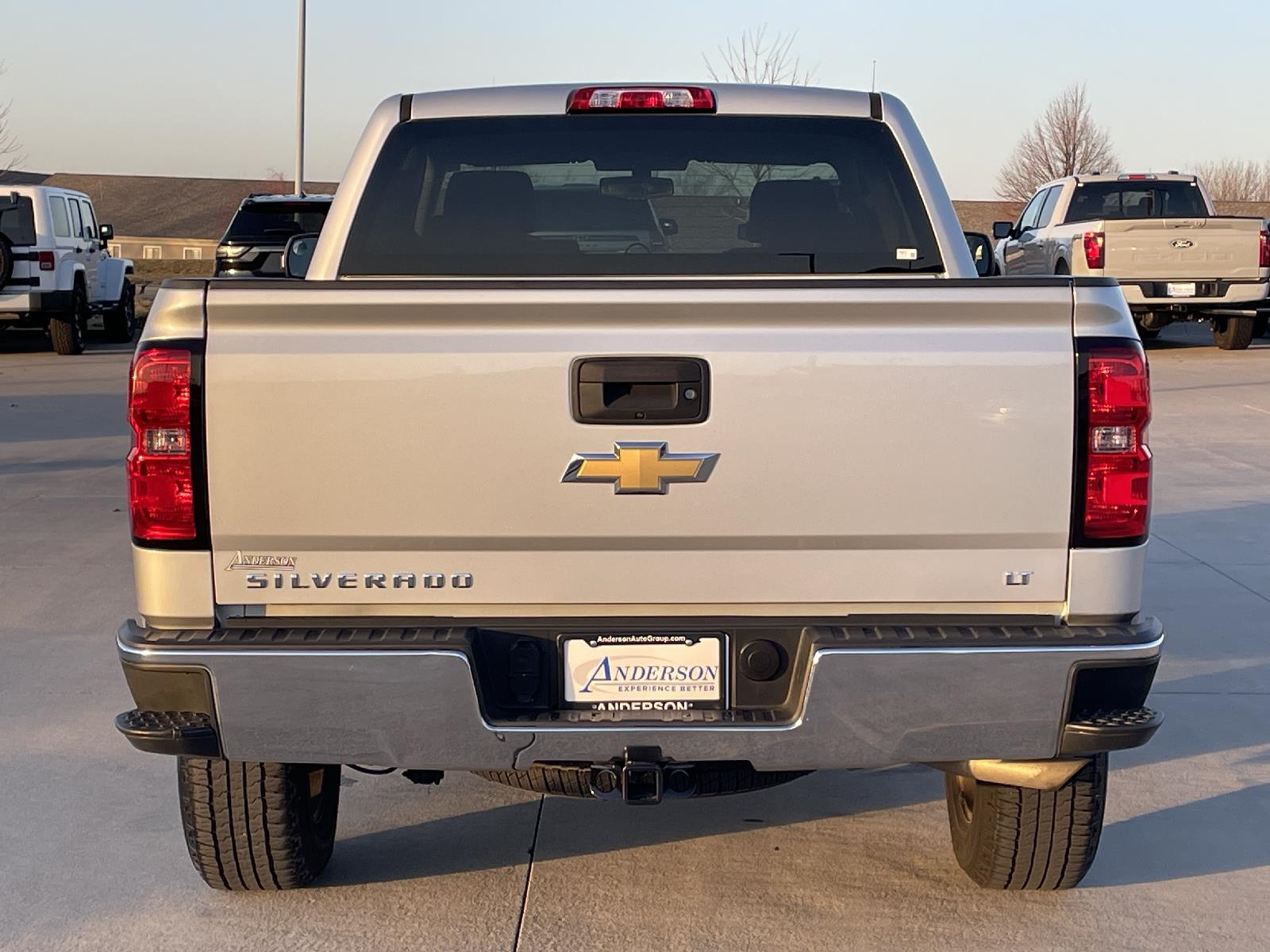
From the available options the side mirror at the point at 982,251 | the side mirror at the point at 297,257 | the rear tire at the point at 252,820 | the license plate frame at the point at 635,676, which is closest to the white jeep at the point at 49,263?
the side mirror at the point at 297,257

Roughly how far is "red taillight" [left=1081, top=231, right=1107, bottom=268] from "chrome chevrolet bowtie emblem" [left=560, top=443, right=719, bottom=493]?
15925 millimetres

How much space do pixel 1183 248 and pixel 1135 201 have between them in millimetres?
2391

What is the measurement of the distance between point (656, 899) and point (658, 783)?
2.59 ft

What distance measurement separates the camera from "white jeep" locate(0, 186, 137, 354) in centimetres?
1842

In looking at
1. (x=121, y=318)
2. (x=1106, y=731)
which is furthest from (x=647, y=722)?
(x=121, y=318)

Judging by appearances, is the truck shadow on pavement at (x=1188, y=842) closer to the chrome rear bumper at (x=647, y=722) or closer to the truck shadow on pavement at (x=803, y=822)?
the truck shadow on pavement at (x=803, y=822)

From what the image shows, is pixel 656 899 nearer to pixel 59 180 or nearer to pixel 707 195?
pixel 707 195

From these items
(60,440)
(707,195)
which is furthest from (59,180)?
(707,195)

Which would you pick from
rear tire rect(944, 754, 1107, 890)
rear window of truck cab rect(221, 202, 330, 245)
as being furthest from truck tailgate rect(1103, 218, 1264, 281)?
rear tire rect(944, 754, 1107, 890)

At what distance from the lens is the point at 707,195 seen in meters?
4.84

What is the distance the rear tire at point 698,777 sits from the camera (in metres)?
3.53

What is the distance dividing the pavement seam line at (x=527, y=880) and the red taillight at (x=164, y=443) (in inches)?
50.2

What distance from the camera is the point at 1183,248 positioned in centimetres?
1817

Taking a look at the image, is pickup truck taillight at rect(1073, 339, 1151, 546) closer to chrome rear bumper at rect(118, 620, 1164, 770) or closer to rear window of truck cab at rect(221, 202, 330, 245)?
chrome rear bumper at rect(118, 620, 1164, 770)
